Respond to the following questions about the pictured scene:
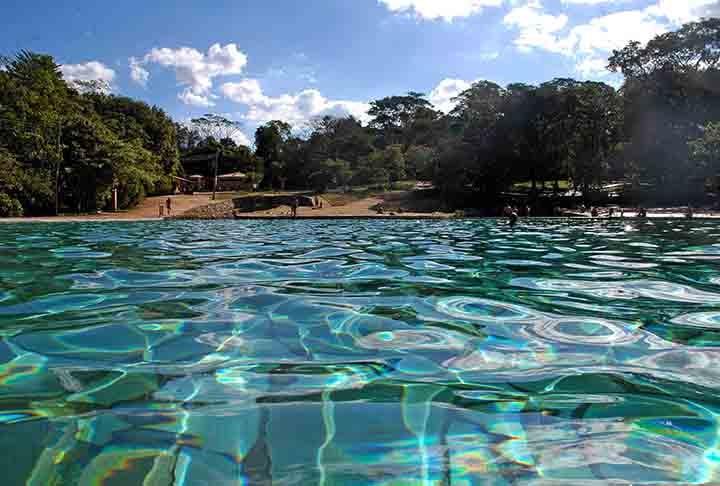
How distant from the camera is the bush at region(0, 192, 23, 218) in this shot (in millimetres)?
21375

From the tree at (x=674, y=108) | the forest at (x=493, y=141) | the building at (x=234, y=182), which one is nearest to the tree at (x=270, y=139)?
the building at (x=234, y=182)

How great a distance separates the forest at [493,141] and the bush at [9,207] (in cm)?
6

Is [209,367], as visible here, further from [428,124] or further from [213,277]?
[428,124]

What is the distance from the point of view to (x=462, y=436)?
4.71 feet

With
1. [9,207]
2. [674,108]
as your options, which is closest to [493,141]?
[674,108]

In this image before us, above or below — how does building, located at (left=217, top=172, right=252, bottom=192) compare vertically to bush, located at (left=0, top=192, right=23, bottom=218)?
above

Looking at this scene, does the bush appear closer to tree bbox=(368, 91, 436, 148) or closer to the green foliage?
the green foliage

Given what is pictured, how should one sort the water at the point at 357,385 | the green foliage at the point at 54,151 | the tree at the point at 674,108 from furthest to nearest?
the tree at the point at 674,108 → the green foliage at the point at 54,151 → the water at the point at 357,385

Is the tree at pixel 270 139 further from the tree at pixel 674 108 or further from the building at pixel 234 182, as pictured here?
the tree at pixel 674 108

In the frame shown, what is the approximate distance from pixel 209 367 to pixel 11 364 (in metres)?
0.88

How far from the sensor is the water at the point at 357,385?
4.18ft

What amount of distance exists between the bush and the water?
22168mm

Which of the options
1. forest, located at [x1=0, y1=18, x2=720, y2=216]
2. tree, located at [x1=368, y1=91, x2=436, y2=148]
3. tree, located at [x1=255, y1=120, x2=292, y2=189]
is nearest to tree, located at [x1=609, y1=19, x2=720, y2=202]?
forest, located at [x1=0, y1=18, x2=720, y2=216]

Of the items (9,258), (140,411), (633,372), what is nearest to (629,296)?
(633,372)
